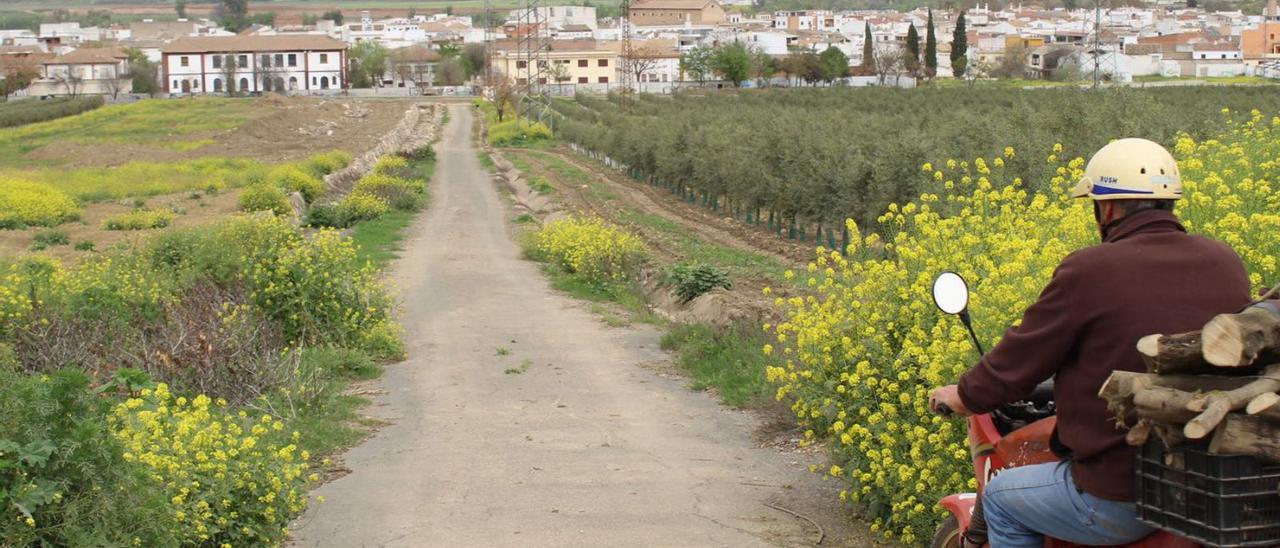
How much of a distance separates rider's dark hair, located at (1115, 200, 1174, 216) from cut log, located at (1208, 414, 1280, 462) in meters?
0.94

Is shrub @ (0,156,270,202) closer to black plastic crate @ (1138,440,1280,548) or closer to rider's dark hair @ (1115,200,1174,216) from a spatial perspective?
rider's dark hair @ (1115,200,1174,216)

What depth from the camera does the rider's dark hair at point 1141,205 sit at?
4.27 meters

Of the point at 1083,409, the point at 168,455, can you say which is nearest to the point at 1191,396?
the point at 1083,409

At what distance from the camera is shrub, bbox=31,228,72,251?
2617cm

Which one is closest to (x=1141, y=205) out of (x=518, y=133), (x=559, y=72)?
(x=518, y=133)

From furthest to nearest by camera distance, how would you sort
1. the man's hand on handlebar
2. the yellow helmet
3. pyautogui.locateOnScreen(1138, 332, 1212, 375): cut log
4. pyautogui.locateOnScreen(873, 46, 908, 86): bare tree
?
pyautogui.locateOnScreen(873, 46, 908, 86): bare tree, the man's hand on handlebar, the yellow helmet, pyautogui.locateOnScreen(1138, 332, 1212, 375): cut log

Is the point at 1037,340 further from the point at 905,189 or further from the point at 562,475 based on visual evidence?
the point at 905,189

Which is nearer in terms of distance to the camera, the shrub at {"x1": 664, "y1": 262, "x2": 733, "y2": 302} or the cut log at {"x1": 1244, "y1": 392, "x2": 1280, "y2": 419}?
the cut log at {"x1": 1244, "y1": 392, "x2": 1280, "y2": 419}

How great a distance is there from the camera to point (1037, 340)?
423 centimetres

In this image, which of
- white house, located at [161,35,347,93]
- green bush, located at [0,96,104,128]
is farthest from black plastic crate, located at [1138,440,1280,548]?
white house, located at [161,35,347,93]

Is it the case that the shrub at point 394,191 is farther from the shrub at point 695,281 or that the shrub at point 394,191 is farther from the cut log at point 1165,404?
the cut log at point 1165,404

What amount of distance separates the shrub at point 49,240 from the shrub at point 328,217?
5835 millimetres

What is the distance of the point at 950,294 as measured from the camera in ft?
15.6

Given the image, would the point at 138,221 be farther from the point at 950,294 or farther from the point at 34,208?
the point at 950,294
